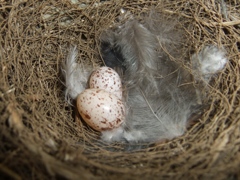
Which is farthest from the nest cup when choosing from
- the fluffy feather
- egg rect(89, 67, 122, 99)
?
egg rect(89, 67, 122, 99)

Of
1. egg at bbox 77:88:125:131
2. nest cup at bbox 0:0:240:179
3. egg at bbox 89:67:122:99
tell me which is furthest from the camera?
egg at bbox 89:67:122:99

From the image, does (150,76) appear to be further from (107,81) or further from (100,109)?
(100,109)

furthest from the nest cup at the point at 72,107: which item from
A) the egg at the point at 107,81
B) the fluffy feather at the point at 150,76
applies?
the egg at the point at 107,81

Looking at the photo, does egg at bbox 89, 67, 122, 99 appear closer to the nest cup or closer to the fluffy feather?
the fluffy feather

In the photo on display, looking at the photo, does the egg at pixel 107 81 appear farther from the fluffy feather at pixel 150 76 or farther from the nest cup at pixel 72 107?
the nest cup at pixel 72 107

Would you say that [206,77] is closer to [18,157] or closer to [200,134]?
[200,134]

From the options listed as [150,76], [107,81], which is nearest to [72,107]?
[107,81]

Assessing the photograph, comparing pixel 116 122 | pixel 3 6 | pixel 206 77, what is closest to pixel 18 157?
pixel 116 122
